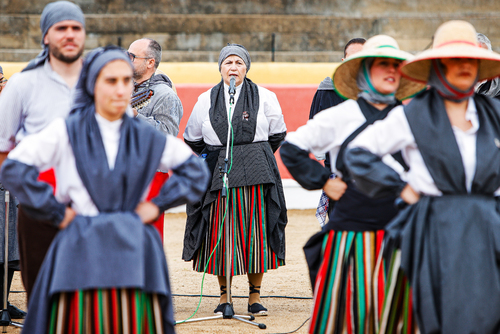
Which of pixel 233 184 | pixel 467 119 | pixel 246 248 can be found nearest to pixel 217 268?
pixel 246 248

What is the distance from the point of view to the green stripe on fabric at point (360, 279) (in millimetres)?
3215

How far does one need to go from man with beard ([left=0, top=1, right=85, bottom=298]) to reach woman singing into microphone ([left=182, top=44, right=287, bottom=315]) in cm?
184

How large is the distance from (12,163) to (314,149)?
4.86 feet

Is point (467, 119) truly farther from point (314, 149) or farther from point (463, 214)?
point (314, 149)

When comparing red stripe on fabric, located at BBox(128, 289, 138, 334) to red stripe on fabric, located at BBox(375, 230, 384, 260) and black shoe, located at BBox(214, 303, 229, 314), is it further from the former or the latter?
black shoe, located at BBox(214, 303, 229, 314)

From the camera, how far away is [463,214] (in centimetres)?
276

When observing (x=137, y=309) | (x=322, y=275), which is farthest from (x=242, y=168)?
(x=137, y=309)

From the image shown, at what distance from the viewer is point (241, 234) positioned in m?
5.29

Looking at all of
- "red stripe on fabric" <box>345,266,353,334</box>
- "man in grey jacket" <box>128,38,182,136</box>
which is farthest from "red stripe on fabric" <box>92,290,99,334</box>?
"man in grey jacket" <box>128,38,182,136</box>

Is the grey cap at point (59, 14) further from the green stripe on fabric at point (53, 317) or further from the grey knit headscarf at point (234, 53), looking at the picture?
the grey knit headscarf at point (234, 53)

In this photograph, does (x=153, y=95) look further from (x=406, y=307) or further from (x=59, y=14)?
(x=406, y=307)

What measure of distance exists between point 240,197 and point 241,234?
29 cm

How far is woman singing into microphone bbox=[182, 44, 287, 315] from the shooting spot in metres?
5.23

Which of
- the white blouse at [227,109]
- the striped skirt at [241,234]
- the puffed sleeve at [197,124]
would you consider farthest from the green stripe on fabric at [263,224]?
the puffed sleeve at [197,124]
